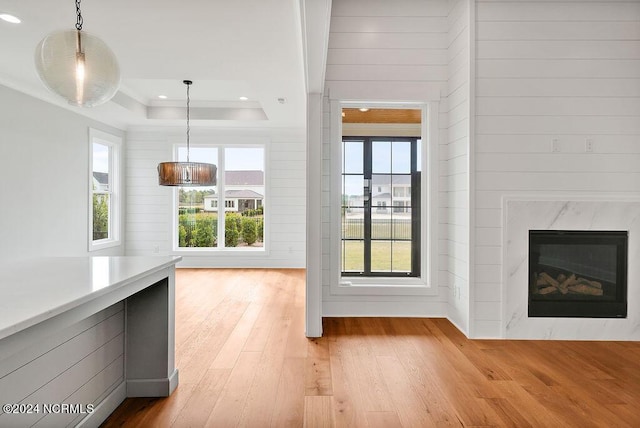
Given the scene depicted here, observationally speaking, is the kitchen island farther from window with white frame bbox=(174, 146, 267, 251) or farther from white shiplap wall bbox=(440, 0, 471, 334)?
window with white frame bbox=(174, 146, 267, 251)

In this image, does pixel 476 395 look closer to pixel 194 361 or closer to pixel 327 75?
pixel 194 361

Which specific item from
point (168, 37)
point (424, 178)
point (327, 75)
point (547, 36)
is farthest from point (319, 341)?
point (547, 36)

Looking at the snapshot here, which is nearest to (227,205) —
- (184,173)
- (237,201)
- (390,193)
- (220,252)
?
(237,201)

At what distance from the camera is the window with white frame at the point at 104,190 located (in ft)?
19.2

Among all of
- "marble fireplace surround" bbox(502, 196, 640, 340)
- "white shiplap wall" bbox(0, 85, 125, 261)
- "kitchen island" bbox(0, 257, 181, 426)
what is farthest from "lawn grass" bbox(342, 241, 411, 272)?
"white shiplap wall" bbox(0, 85, 125, 261)

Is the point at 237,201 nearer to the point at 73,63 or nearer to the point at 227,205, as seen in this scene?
the point at 227,205

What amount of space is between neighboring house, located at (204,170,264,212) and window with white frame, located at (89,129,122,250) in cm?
157

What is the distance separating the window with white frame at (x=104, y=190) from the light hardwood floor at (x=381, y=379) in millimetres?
3263

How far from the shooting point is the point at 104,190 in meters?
6.32

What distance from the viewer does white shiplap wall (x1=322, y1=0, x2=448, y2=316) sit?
3.71m

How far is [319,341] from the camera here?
3156 millimetres

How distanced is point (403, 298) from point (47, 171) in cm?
481

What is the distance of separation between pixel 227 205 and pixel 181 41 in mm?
4018

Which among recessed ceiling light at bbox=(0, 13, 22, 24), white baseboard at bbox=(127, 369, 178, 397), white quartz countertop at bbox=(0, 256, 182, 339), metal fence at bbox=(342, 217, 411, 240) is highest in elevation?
recessed ceiling light at bbox=(0, 13, 22, 24)
